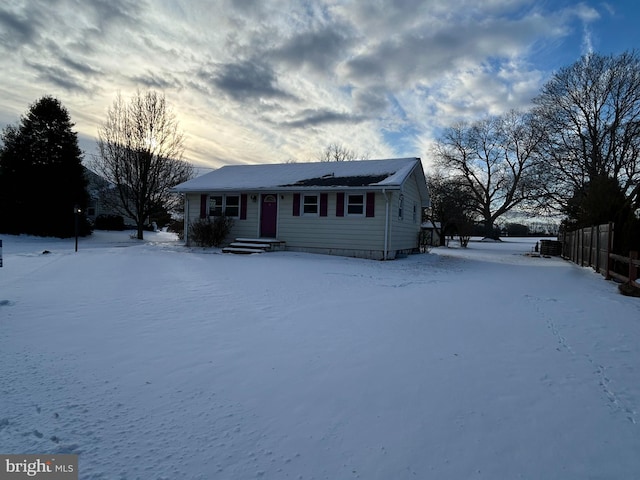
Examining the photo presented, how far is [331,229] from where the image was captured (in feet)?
52.4

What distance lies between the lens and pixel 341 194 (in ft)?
51.4

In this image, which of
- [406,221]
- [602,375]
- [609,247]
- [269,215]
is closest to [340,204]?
[269,215]

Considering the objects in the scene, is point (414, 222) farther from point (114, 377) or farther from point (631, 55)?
point (631, 55)

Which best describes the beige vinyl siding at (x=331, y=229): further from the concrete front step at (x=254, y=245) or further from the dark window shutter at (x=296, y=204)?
the concrete front step at (x=254, y=245)

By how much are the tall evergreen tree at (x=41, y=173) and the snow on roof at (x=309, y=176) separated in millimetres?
10241

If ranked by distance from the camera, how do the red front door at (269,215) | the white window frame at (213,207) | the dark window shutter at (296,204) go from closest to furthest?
the dark window shutter at (296,204) < the red front door at (269,215) < the white window frame at (213,207)

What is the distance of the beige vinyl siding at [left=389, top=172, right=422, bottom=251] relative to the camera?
15695 mm

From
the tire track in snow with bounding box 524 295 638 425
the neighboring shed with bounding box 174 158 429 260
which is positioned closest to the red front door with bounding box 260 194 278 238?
the neighboring shed with bounding box 174 158 429 260

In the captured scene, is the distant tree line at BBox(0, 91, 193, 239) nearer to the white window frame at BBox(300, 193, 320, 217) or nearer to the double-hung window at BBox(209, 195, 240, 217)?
the double-hung window at BBox(209, 195, 240, 217)

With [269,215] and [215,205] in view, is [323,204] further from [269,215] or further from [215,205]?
[215,205]

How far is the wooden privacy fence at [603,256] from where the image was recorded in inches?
341

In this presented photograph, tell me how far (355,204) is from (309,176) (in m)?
3.36

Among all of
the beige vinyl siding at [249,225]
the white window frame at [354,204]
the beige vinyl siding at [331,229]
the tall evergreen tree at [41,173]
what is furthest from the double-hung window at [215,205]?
the tall evergreen tree at [41,173]

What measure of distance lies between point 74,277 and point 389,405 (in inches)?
330
